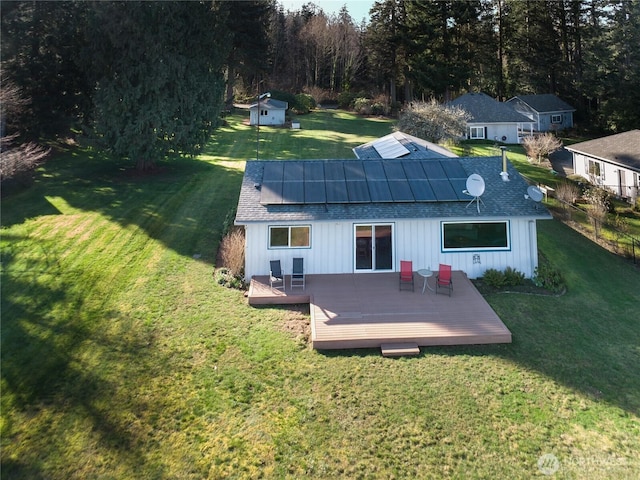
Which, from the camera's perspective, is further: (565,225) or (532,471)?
(565,225)

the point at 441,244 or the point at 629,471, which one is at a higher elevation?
the point at 441,244

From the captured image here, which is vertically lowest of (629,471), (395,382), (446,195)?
(629,471)

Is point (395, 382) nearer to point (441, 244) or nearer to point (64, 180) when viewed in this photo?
point (441, 244)

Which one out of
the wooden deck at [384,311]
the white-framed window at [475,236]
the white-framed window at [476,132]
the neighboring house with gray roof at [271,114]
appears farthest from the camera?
the neighboring house with gray roof at [271,114]

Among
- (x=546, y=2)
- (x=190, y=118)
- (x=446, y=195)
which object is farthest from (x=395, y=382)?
(x=546, y=2)

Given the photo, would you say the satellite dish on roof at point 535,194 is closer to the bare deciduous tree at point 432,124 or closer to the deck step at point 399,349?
the deck step at point 399,349

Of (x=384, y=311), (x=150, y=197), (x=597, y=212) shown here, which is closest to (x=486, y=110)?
(x=597, y=212)

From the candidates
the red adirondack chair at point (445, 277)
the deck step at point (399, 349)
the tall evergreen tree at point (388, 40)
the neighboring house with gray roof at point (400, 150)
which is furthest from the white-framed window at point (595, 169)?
the tall evergreen tree at point (388, 40)
